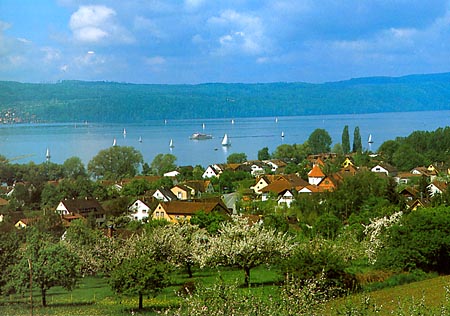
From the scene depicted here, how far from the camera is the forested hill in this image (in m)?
7.32

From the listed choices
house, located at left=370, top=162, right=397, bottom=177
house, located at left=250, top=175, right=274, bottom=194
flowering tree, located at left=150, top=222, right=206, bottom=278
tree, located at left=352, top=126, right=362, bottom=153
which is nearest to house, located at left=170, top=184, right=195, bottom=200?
house, located at left=250, top=175, right=274, bottom=194

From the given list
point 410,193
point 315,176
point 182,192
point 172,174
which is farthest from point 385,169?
point 182,192

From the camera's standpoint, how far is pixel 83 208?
37.6 ft

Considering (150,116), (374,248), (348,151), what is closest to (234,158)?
(348,151)

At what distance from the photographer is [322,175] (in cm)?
1998

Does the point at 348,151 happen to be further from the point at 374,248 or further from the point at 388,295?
the point at 388,295

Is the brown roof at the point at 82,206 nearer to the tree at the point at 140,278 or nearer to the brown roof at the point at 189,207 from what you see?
the brown roof at the point at 189,207

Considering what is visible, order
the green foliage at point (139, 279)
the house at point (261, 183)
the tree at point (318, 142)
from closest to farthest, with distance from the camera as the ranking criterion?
the green foliage at point (139, 279), the house at point (261, 183), the tree at point (318, 142)

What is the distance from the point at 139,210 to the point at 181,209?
1242 millimetres

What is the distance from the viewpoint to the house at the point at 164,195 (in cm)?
1546

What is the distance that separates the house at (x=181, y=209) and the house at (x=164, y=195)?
7.01 feet

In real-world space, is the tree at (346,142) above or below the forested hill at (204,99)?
below

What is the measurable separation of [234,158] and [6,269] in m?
22.0

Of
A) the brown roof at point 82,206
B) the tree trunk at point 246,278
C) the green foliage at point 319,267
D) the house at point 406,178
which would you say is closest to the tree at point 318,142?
the house at point 406,178
